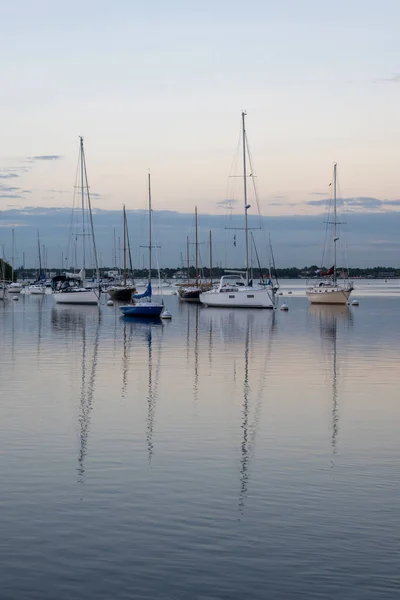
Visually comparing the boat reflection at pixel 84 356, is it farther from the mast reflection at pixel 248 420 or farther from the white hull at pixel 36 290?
the white hull at pixel 36 290

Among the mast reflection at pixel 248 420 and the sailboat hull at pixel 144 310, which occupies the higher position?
the mast reflection at pixel 248 420

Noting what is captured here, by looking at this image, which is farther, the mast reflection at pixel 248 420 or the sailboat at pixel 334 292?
the sailboat at pixel 334 292

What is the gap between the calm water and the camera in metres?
9.52

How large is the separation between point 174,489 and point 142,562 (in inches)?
123

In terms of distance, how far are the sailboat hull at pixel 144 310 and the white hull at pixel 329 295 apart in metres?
30.5

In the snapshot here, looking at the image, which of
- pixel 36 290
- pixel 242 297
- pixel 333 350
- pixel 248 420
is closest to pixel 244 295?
pixel 242 297

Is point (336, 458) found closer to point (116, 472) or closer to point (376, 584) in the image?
point (116, 472)

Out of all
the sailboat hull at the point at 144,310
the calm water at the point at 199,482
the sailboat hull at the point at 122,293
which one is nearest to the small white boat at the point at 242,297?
the sailboat hull at the point at 144,310

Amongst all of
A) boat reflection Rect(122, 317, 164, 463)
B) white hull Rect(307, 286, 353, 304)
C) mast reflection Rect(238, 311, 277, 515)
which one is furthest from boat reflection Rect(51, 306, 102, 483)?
white hull Rect(307, 286, 353, 304)

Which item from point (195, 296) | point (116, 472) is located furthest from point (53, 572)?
point (195, 296)

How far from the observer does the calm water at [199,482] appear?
9.52m

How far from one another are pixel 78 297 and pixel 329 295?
26.2m

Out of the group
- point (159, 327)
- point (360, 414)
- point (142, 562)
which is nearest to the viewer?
point (142, 562)

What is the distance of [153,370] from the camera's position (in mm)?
29266
